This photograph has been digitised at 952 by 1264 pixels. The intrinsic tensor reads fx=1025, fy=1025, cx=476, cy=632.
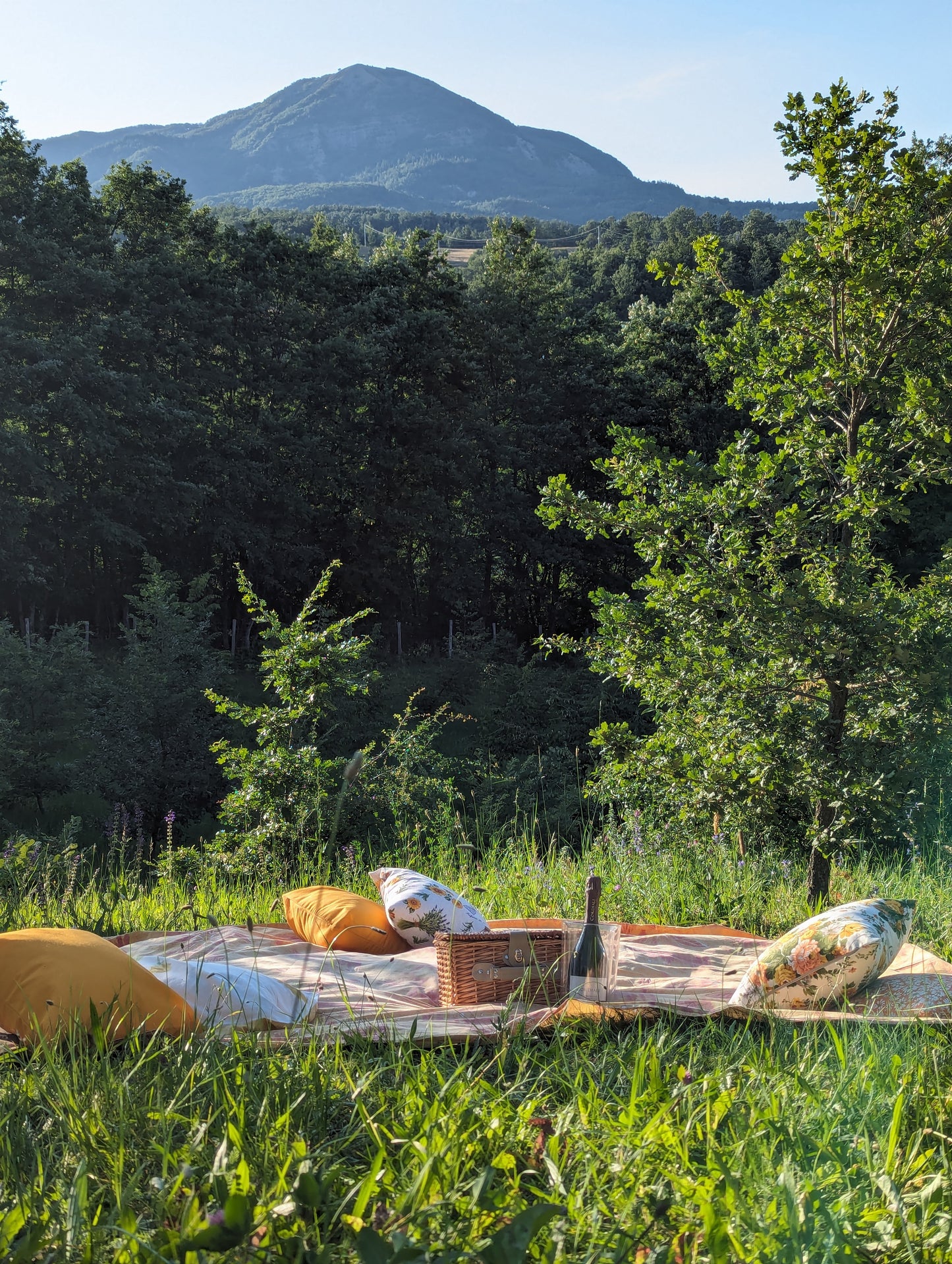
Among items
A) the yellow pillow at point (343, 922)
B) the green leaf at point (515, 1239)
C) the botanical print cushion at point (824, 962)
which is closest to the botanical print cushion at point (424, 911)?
the yellow pillow at point (343, 922)

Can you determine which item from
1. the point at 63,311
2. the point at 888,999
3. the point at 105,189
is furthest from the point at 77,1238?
the point at 105,189

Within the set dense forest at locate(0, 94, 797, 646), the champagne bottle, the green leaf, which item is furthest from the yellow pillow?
dense forest at locate(0, 94, 797, 646)

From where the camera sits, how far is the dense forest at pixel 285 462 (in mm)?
12539

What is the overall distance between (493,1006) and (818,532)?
9.66 feet

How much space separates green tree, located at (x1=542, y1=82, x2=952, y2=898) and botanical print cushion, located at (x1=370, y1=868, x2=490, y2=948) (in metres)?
1.48

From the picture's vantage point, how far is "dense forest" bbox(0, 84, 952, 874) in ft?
41.1

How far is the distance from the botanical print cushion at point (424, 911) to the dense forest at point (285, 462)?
7698 millimetres

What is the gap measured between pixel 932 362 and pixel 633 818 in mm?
2610

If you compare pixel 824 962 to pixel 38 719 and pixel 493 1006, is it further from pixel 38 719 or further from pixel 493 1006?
pixel 38 719

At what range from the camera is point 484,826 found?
832cm

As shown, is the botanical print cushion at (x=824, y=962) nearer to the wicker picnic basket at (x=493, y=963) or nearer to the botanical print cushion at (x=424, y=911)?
the wicker picnic basket at (x=493, y=963)

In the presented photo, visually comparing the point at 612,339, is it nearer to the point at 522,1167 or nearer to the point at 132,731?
the point at 132,731

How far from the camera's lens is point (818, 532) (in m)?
4.78

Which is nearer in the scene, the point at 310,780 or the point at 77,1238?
the point at 77,1238
